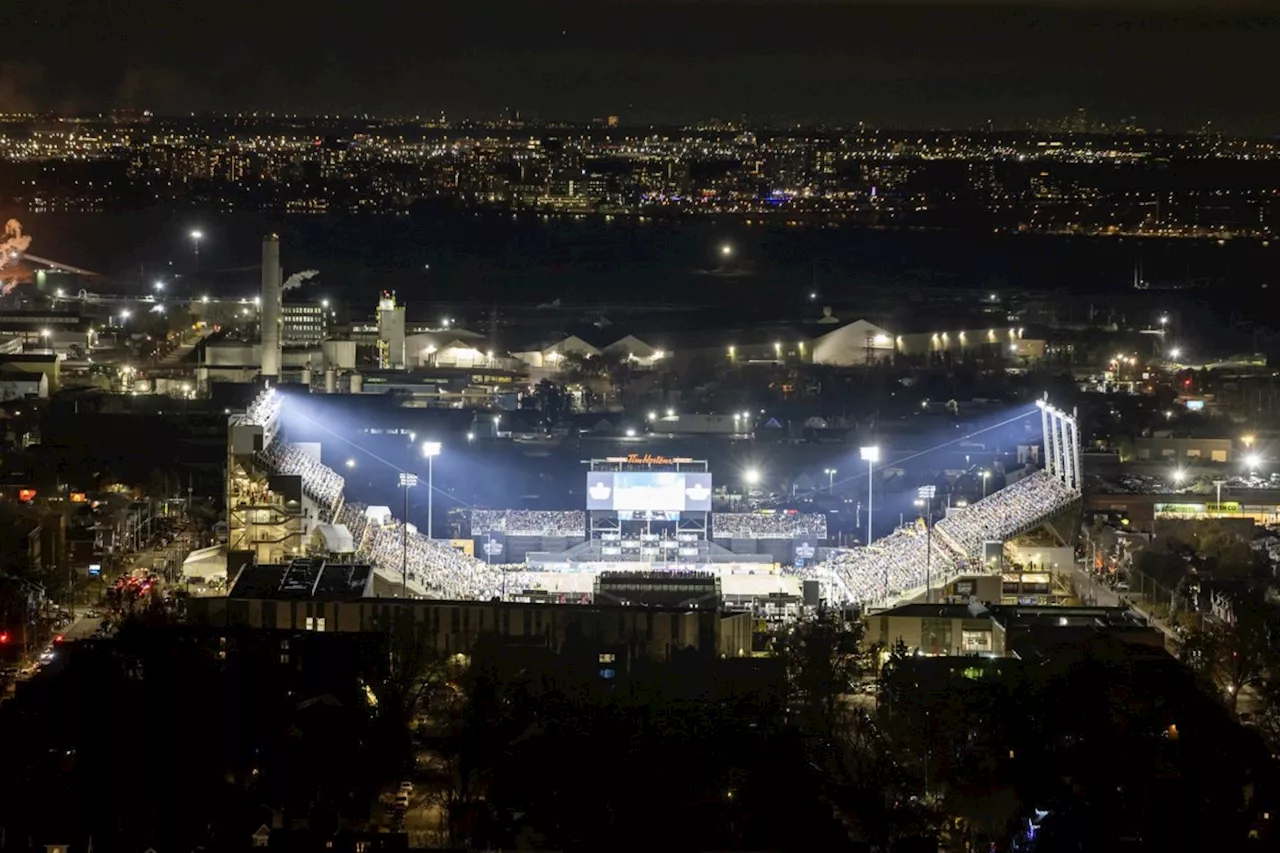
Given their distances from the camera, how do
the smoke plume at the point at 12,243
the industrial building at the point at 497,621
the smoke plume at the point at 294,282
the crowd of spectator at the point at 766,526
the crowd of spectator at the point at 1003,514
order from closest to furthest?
the industrial building at the point at 497,621 < the crowd of spectator at the point at 1003,514 < the crowd of spectator at the point at 766,526 < the smoke plume at the point at 294,282 < the smoke plume at the point at 12,243

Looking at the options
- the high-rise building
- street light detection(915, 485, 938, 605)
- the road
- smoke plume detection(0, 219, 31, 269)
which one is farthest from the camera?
smoke plume detection(0, 219, 31, 269)

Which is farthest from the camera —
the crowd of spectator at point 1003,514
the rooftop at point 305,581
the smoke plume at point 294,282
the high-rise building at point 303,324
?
the smoke plume at point 294,282

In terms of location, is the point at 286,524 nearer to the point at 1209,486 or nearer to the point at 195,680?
the point at 195,680

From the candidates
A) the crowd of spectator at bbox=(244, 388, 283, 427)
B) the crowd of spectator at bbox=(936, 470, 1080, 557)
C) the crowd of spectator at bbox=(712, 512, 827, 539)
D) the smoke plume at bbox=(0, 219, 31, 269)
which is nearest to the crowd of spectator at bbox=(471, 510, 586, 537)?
the crowd of spectator at bbox=(712, 512, 827, 539)

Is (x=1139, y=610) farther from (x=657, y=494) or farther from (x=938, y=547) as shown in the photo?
(x=657, y=494)

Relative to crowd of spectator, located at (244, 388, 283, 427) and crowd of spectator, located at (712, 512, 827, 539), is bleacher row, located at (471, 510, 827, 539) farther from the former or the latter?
crowd of spectator, located at (244, 388, 283, 427)

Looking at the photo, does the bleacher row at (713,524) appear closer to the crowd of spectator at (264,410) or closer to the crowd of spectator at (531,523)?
the crowd of spectator at (531,523)

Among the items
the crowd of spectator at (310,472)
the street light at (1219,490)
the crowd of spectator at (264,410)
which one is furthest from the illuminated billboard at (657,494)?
the street light at (1219,490)

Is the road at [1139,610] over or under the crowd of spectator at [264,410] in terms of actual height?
under
